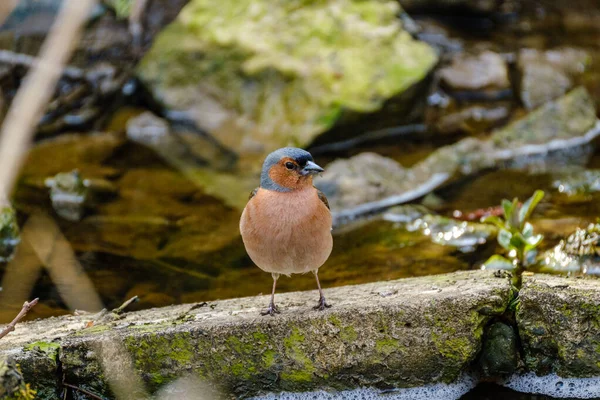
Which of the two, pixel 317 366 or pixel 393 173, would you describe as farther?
pixel 393 173

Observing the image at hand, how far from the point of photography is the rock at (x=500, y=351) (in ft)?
11.5

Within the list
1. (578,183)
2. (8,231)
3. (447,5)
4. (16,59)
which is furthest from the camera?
(447,5)

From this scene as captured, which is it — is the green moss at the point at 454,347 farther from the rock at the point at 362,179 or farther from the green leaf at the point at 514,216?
the rock at the point at 362,179

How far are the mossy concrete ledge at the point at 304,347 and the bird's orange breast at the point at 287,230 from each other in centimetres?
27

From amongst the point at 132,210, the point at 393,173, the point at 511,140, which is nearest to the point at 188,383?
the point at 132,210

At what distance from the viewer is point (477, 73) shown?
9.82 m

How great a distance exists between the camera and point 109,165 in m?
7.90

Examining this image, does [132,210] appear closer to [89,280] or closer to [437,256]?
[89,280]

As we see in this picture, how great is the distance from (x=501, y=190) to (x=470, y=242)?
4.48ft

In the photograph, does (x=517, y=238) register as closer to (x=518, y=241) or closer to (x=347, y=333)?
(x=518, y=241)

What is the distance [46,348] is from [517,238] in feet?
10.2

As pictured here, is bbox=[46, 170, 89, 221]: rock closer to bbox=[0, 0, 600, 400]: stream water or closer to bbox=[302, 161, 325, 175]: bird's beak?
bbox=[0, 0, 600, 400]: stream water


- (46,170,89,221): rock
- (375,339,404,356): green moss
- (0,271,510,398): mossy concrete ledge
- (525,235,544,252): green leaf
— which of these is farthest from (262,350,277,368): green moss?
(46,170,89,221): rock

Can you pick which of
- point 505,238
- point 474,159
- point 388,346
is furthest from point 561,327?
point 474,159
